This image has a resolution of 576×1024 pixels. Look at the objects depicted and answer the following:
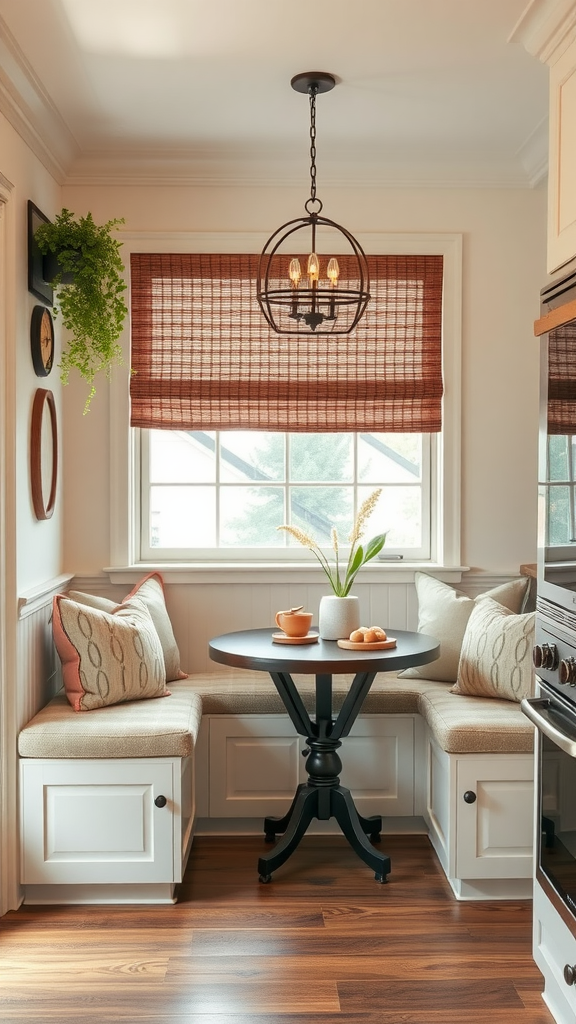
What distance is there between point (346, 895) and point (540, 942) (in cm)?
82

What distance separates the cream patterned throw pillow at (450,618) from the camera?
3.81 meters

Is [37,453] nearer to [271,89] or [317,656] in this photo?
[317,656]

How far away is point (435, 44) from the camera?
2.94 meters

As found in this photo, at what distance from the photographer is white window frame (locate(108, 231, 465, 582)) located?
4.04m

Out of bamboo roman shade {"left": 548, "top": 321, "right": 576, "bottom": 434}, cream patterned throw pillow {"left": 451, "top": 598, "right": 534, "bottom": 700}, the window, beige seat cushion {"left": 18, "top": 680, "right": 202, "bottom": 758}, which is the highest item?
bamboo roman shade {"left": 548, "top": 321, "right": 576, "bottom": 434}

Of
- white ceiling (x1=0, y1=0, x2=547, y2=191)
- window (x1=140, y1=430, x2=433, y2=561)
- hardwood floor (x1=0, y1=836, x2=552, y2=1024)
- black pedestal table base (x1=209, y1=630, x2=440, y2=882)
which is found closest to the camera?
hardwood floor (x1=0, y1=836, x2=552, y2=1024)

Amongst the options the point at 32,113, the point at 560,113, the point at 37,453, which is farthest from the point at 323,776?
the point at 32,113

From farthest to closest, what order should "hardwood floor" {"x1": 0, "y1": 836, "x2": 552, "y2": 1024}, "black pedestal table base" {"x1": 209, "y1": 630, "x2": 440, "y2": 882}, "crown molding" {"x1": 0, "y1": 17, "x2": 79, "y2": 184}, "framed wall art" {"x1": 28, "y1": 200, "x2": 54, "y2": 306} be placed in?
"framed wall art" {"x1": 28, "y1": 200, "x2": 54, "y2": 306} → "black pedestal table base" {"x1": 209, "y1": 630, "x2": 440, "y2": 882} → "crown molding" {"x1": 0, "y1": 17, "x2": 79, "y2": 184} → "hardwood floor" {"x1": 0, "y1": 836, "x2": 552, "y2": 1024}

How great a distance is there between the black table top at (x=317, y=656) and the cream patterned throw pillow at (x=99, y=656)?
0.93 ft

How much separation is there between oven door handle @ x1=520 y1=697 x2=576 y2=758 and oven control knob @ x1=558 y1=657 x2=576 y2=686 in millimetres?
101

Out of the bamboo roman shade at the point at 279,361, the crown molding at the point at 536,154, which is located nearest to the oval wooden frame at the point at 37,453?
the bamboo roman shade at the point at 279,361

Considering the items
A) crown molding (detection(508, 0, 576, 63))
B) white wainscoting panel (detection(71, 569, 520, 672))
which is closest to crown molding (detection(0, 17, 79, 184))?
crown molding (detection(508, 0, 576, 63))

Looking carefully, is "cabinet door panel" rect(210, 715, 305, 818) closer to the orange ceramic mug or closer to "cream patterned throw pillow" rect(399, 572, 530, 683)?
the orange ceramic mug

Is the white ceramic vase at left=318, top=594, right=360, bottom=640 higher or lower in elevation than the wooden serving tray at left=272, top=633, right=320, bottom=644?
higher
